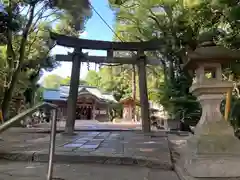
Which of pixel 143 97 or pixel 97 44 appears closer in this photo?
pixel 97 44

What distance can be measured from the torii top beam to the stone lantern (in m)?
5.26

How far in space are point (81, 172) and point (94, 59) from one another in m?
5.85

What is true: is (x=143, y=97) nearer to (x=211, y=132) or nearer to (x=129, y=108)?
(x=211, y=132)

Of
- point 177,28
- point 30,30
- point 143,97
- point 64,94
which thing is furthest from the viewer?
point 64,94

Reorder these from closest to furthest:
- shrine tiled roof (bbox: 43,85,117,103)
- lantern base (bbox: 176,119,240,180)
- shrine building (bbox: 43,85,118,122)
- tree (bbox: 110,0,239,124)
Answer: lantern base (bbox: 176,119,240,180)
tree (bbox: 110,0,239,124)
shrine tiled roof (bbox: 43,85,117,103)
shrine building (bbox: 43,85,118,122)

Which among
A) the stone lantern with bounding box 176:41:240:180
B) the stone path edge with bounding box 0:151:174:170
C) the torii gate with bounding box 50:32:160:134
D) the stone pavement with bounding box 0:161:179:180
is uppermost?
the torii gate with bounding box 50:32:160:134

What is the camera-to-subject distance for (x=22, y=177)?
3.14 m

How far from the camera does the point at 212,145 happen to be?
310 cm

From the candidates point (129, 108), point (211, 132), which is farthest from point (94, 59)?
point (129, 108)

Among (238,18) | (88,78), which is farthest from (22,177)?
(88,78)

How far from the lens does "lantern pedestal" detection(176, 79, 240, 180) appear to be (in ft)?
9.93

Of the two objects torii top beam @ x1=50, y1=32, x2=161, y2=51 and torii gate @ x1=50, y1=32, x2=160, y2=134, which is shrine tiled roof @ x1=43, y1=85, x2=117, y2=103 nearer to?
torii gate @ x1=50, y1=32, x2=160, y2=134

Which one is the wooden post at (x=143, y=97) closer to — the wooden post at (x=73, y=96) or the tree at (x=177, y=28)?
the tree at (x=177, y=28)

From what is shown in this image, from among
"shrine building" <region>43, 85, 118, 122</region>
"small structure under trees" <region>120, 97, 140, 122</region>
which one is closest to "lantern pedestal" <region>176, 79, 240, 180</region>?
"small structure under trees" <region>120, 97, 140, 122</region>
